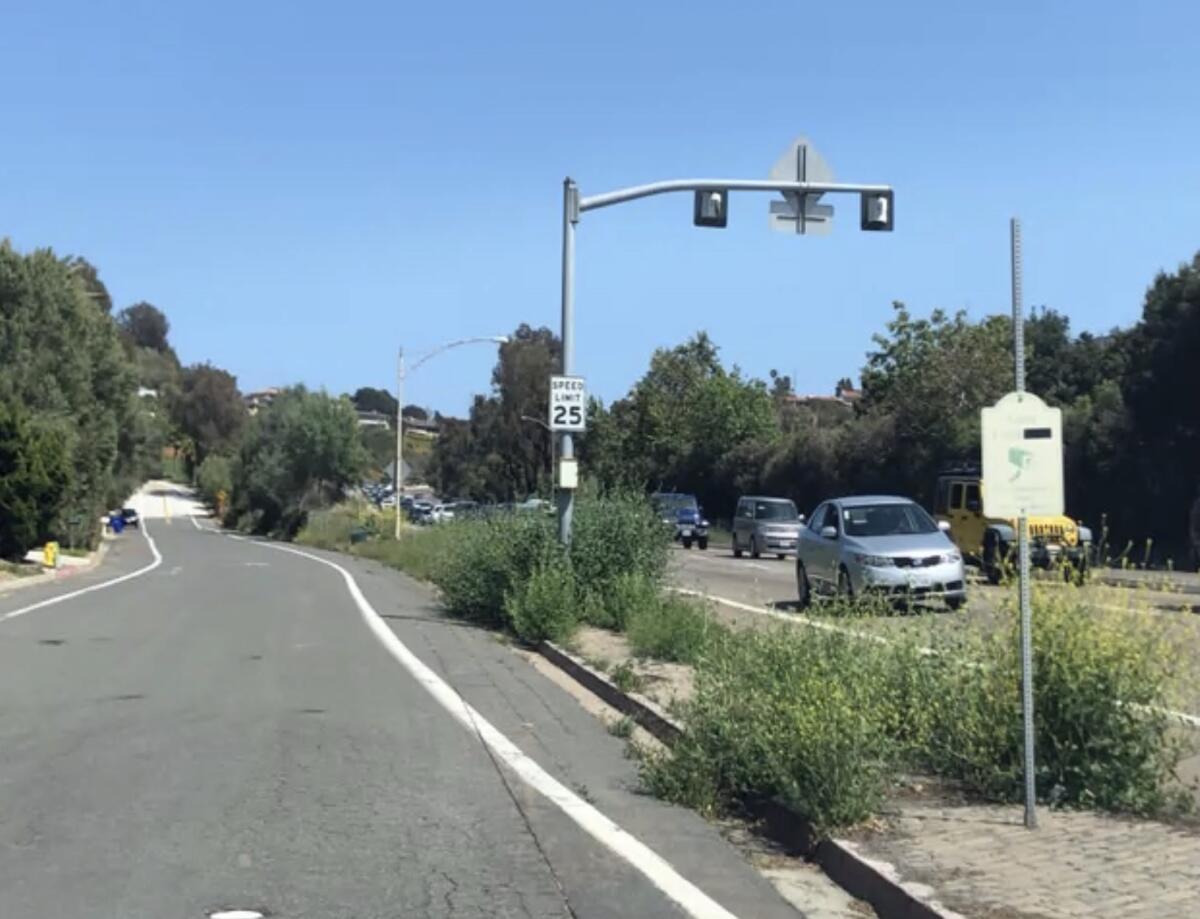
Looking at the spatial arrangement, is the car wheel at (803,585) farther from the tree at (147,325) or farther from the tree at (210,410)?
the tree at (147,325)

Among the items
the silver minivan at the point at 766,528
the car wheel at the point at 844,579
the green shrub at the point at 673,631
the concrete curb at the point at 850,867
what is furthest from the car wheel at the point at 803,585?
the silver minivan at the point at 766,528

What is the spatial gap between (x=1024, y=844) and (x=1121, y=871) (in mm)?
621

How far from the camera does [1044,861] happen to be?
22.3ft

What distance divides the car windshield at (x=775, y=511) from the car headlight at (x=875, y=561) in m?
22.0

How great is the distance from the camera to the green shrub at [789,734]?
777cm

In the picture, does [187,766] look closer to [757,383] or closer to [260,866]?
[260,866]

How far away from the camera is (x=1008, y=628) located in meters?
8.53

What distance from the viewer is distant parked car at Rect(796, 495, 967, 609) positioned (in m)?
18.8

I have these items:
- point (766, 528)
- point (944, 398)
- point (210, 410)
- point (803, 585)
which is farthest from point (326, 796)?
point (210, 410)

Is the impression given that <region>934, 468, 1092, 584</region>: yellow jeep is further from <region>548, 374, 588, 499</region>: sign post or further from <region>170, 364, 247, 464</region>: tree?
<region>170, 364, 247, 464</region>: tree

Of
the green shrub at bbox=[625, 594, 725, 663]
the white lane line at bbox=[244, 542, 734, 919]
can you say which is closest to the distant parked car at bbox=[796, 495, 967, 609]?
the green shrub at bbox=[625, 594, 725, 663]

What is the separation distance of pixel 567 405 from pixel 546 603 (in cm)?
307

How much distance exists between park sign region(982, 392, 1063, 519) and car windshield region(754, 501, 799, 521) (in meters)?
33.8

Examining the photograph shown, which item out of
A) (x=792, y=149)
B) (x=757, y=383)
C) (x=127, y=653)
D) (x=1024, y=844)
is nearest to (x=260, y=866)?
(x=1024, y=844)
